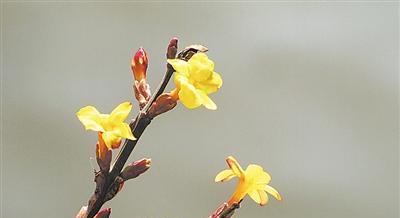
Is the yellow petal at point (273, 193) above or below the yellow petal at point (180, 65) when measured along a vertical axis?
below

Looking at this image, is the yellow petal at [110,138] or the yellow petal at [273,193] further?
the yellow petal at [273,193]

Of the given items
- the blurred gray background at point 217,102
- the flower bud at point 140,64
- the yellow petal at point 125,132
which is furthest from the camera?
the blurred gray background at point 217,102

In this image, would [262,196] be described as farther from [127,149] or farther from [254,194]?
[127,149]

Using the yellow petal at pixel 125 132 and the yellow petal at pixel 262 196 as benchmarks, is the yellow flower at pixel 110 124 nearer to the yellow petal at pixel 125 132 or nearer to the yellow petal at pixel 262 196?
the yellow petal at pixel 125 132

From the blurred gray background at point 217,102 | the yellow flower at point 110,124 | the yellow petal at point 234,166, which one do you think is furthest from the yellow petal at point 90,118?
the blurred gray background at point 217,102

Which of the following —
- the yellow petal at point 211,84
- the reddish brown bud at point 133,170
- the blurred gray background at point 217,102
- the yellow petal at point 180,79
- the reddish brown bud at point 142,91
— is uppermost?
the yellow petal at point 180,79

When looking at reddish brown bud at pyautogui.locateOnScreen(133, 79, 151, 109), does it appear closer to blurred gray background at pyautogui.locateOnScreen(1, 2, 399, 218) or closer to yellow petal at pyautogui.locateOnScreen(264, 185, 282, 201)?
yellow petal at pyautogui.locateOnScreen(264, 185, 282, 201)

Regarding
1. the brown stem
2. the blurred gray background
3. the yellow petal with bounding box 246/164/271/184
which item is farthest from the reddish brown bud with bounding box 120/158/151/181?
the blurred gray background
